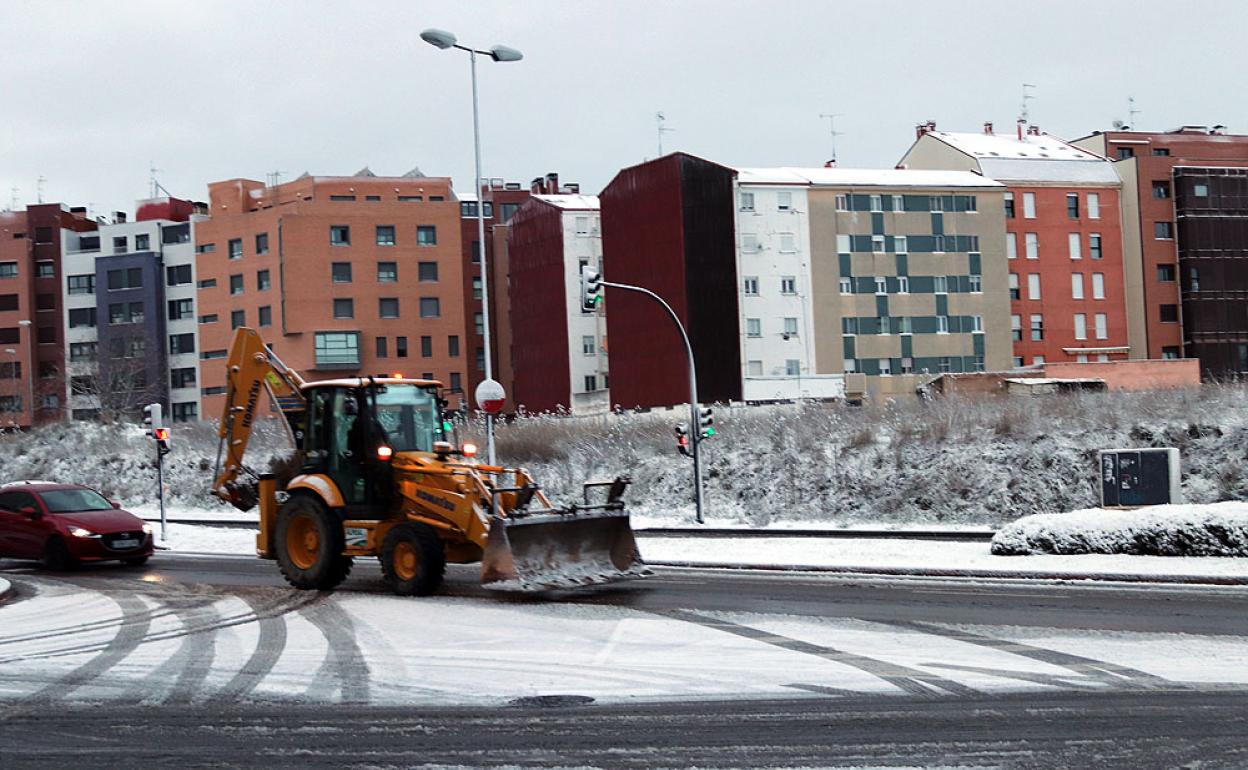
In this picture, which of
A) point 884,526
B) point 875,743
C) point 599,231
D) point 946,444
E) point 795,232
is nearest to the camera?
point 875,743

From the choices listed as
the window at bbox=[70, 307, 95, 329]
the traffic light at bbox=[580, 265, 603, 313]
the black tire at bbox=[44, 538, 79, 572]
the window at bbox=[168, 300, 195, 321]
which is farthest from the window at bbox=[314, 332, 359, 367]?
the black tire at bbox=[44, 538, 79, 572]

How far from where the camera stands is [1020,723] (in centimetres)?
901

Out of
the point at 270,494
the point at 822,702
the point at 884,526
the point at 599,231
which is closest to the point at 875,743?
the point at 822,702

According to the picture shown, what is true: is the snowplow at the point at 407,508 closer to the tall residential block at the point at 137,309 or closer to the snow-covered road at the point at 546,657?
the snow-covered road at the point at 546,657

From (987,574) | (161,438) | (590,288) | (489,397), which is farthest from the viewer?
(161,438)

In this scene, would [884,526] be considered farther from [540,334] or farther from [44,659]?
[540,334]

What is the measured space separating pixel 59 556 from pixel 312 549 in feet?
23.9

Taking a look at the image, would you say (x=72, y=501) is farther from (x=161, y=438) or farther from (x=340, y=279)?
(x=340, y=279)

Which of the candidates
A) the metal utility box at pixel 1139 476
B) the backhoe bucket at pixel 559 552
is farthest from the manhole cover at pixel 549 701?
the metal utility box at pixel 1139 476

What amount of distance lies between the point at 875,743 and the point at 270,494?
508 inches

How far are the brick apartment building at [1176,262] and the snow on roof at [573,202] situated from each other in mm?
33746

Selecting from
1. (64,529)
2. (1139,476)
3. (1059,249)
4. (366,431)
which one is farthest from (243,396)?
(1059,249)

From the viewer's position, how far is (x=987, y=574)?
18938 millimetres

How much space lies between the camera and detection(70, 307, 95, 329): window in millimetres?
103312
